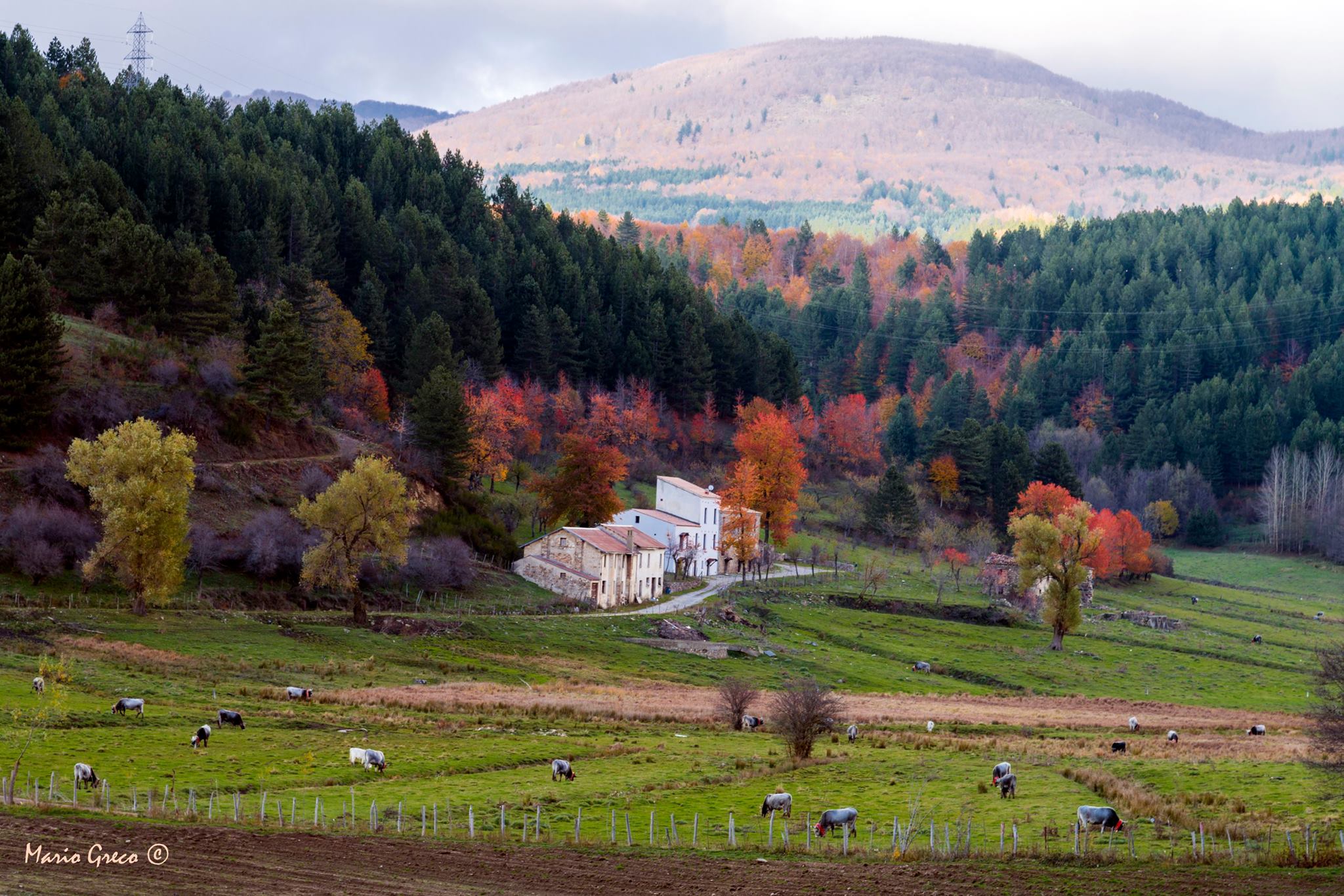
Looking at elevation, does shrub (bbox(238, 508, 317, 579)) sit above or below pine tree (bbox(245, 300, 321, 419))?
below

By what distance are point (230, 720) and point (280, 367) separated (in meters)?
53.1

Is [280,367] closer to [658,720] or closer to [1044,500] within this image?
[658,720]

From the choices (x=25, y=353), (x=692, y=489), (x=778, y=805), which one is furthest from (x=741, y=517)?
(x=778, y=805)

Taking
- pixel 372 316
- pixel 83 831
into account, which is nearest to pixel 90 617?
pixel 83 831

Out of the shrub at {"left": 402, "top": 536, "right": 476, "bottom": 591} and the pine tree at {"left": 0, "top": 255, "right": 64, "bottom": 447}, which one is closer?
the pine tree at {"left": 0, "top": 255, "right": 64, "bottom": 447}

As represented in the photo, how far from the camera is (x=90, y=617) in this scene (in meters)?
64.2

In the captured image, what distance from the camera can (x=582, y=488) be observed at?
352ft

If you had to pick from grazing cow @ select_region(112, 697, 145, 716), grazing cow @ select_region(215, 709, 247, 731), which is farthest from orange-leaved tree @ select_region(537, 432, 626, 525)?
grazing cow @ select_region(112, 697, 145, 716)

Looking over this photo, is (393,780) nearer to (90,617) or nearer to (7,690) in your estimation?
(7,690)

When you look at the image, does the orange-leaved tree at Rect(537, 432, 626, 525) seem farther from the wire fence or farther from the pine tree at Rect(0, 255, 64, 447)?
the wire fence

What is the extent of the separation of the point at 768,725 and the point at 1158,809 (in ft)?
79.6

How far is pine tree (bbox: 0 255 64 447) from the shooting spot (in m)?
79.4

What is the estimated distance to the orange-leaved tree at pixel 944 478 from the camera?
157500 mm

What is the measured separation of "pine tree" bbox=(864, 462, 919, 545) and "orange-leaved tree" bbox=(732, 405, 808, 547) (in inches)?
611
